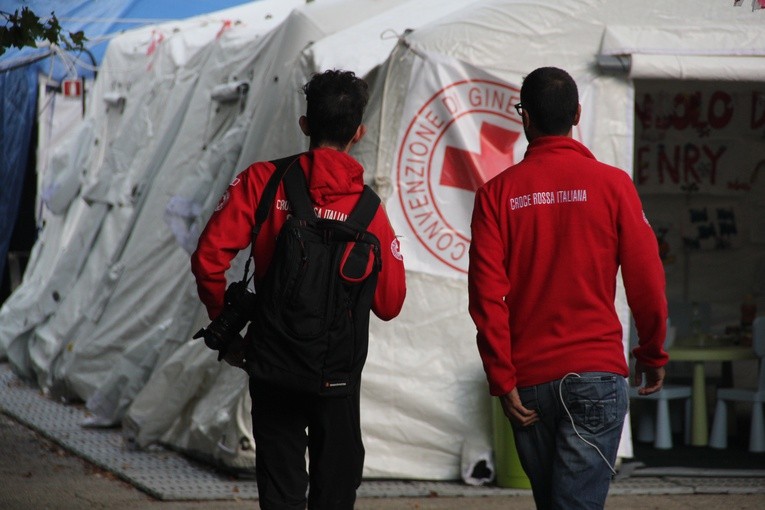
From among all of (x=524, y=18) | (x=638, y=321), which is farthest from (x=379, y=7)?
(x=638, y=321)

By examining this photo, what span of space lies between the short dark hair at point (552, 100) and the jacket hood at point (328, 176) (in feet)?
2.09

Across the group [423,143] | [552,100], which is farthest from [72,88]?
[552,100]

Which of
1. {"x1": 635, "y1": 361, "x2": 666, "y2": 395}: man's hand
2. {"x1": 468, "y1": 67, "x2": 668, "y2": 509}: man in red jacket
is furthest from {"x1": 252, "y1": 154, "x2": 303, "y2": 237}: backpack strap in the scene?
{"x1": 635, "y1": 361, "x2": 666, "y2": 395}: man's hand

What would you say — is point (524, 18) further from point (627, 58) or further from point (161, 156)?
point (161, 156)

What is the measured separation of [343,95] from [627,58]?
3.26 metres

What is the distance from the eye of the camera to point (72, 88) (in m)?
13.7

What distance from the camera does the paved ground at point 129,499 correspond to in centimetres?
633

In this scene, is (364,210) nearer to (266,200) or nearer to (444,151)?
(266,200)

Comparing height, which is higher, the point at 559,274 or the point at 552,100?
the point at 552,100

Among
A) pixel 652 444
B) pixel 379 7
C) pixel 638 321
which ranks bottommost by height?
pixel 652 444

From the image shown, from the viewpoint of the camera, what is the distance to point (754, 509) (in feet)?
20.9

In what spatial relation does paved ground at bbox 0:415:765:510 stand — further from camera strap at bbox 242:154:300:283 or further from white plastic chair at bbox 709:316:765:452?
camera strap at bbox 242:154:300:283

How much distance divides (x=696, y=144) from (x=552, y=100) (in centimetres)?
663

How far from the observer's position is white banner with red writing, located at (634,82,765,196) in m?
9.84
